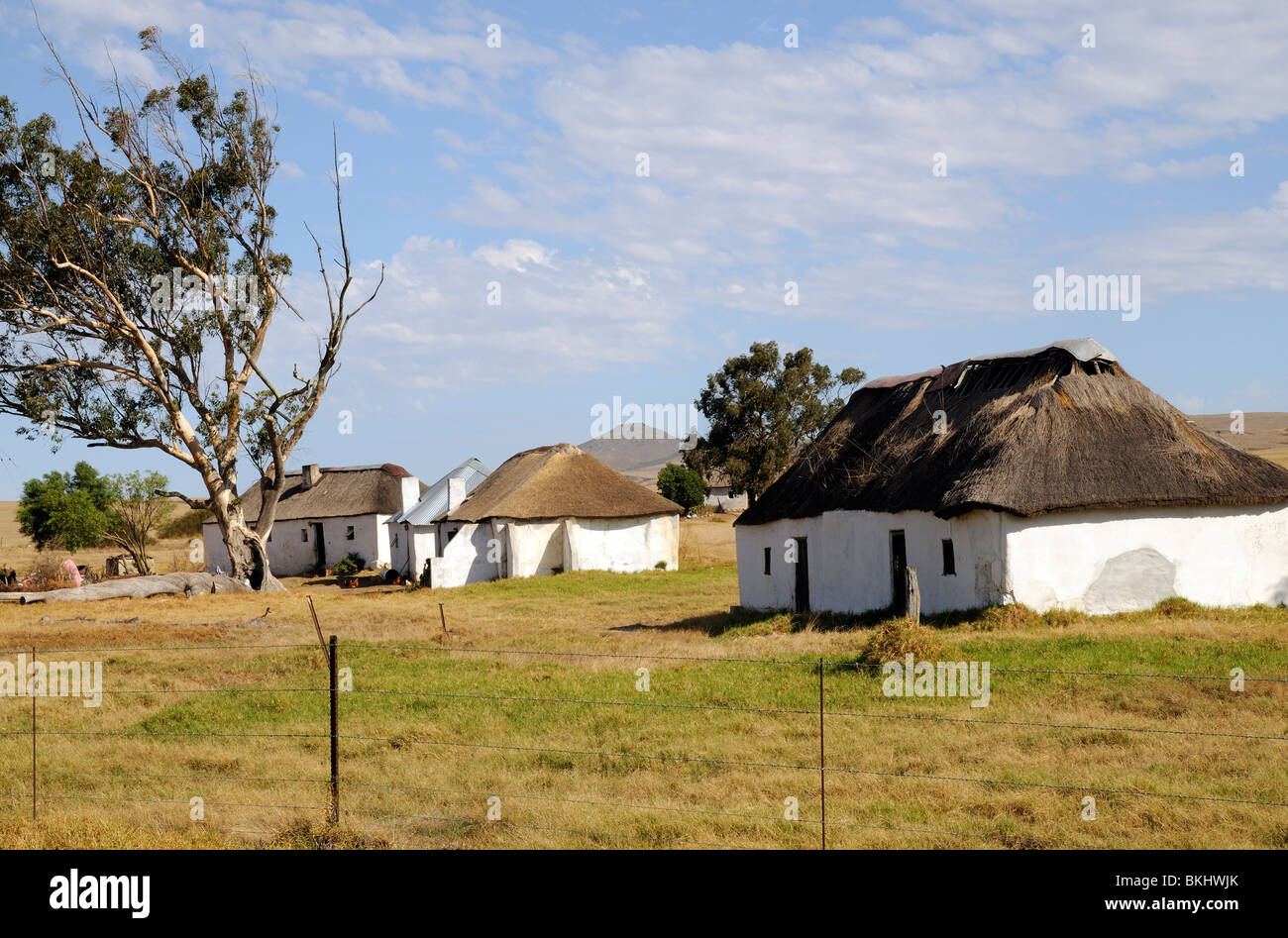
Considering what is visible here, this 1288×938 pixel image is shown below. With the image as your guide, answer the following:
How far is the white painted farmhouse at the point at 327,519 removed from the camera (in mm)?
52156

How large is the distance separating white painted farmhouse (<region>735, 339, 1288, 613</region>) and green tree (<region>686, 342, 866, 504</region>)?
39.3 metres

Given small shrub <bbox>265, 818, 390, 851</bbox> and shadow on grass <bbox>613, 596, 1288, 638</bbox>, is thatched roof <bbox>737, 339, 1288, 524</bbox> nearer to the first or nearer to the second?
shadow on grass <bbox>613, 596, 1288, 638</bbox>

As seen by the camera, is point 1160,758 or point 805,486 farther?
point 805,486

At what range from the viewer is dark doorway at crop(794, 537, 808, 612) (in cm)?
2509

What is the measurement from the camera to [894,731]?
1159 cm

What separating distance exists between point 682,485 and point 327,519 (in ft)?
81.9

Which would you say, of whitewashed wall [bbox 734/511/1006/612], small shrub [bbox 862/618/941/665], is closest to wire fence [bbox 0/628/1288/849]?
small shrub [bbox 862/618/941/665]

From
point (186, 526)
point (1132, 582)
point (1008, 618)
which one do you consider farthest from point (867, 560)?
point (186, 526)

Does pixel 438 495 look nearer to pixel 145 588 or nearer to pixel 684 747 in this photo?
pixel 145 588

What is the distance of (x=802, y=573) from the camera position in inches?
997
